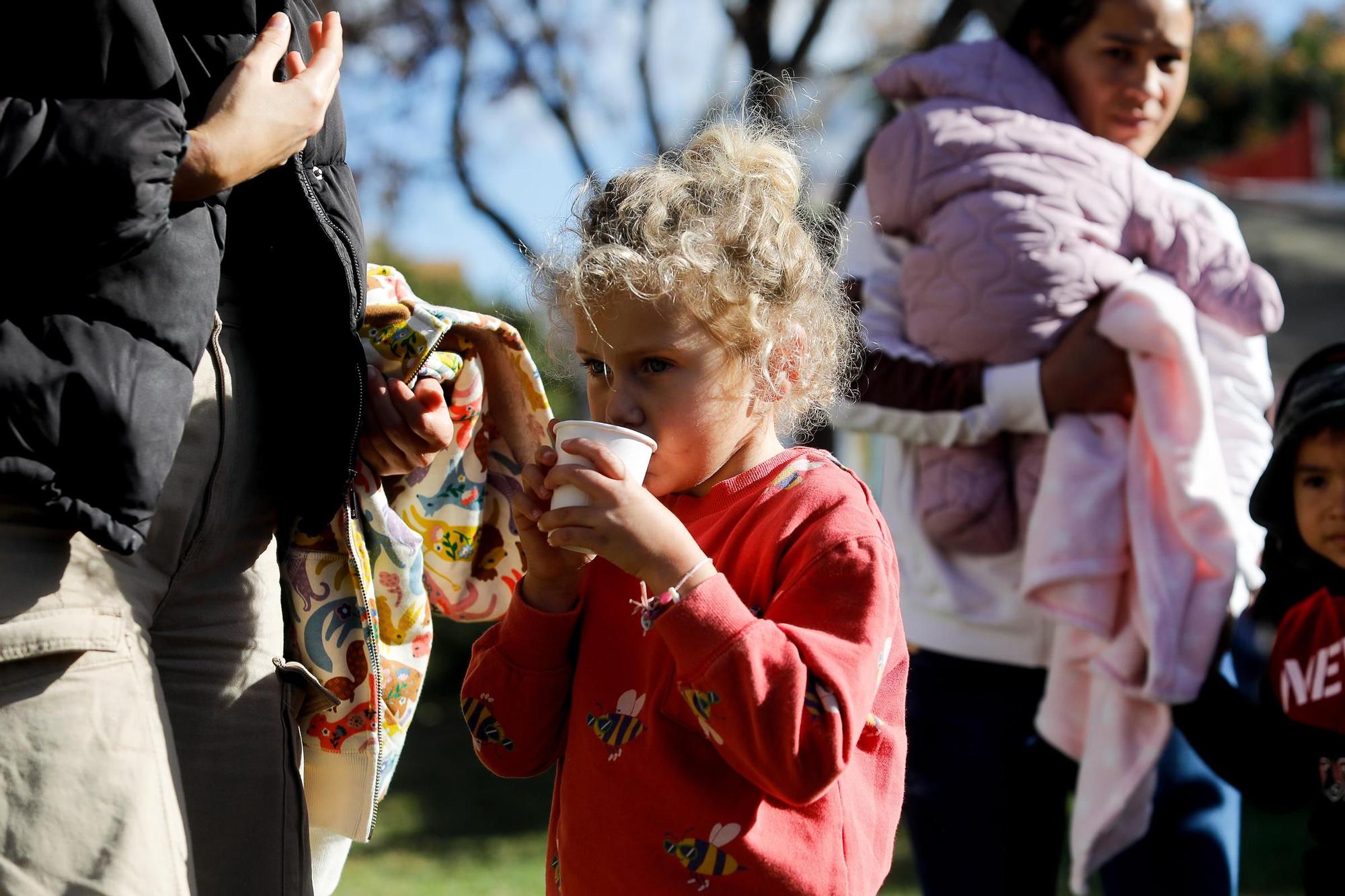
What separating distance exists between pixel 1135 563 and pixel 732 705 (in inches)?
64.0

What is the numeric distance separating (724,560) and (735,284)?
363 millimetres

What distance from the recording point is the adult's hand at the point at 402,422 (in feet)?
6.75

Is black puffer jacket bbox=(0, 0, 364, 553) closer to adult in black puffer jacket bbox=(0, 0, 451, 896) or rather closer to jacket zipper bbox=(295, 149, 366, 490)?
adult in black puffer jacket bbox=(0, 0, 451, 896)

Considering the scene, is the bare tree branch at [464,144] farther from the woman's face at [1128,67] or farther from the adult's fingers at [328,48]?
the adult's fingers at [328,48]

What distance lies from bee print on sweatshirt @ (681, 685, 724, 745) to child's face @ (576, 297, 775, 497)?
343 millimetres

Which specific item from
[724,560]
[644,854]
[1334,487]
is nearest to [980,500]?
[1334,487]

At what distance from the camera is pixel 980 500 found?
299cm

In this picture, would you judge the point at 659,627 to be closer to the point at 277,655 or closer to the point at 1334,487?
the point at 277,655

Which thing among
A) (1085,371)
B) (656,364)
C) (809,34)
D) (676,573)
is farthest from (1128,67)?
(809,34)

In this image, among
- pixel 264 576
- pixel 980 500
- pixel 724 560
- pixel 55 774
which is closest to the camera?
pixel 55 774

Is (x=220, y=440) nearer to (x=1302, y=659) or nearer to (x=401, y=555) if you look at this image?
(x=401, y=555)

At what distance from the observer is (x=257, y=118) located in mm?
1690

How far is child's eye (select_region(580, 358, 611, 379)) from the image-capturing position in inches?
72.6

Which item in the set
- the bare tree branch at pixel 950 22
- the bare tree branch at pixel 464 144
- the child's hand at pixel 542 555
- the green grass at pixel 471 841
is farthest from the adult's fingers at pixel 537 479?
the bare tree branch at pixel 464 144
